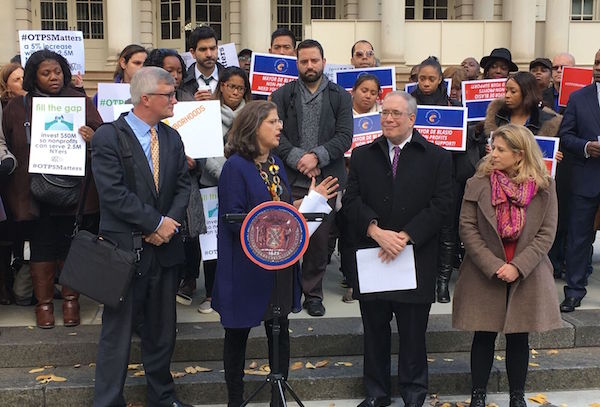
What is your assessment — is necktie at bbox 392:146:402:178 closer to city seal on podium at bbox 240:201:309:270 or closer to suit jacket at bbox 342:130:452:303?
suit jacket at bbox 342:130:452:303

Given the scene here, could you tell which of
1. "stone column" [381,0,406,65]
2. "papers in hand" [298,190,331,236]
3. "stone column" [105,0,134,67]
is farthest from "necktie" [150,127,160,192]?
"stone column" [105,0,134,67]

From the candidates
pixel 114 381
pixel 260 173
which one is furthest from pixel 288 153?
pixel 114 381

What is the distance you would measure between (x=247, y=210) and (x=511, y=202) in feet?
5.26

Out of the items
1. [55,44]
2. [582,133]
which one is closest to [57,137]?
[55,44]

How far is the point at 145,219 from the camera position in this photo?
4164mm

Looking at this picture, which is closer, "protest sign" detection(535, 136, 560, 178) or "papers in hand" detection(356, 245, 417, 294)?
"papers in hand" detection(356, 245, 417, 294)

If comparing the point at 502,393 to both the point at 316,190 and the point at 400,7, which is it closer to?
the point at 316,190

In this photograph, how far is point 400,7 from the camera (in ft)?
67.8

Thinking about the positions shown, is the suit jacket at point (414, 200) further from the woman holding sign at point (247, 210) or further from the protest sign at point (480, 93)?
the protest sign at point (480, 93)

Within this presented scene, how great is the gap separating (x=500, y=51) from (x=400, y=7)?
13.5 m

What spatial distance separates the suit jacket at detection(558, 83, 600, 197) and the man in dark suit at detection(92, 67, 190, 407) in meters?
3.29

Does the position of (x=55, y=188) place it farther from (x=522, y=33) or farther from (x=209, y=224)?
(x=522, y=33)

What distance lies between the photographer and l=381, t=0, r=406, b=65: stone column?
1994 centimetres

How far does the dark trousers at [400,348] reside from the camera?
455 cm
